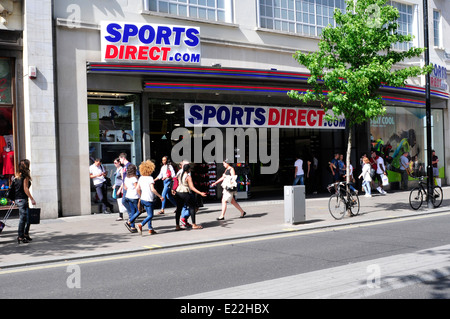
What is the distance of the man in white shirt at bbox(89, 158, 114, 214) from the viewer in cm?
1440

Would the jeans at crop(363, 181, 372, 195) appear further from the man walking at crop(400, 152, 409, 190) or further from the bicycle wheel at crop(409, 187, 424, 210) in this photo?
the man walking at crop(400, 152, 409, 190)

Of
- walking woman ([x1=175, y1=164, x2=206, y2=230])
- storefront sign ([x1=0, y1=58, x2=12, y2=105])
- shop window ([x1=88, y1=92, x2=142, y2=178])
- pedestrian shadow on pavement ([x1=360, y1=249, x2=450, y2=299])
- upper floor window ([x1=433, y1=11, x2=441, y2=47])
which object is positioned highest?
upper floor window ([x1=433, y1=11, x2=441, y2=47])

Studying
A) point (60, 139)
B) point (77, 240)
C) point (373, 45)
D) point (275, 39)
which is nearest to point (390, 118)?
point (275, 39)

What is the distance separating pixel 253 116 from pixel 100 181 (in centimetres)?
646

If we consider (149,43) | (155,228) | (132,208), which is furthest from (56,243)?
(149,43)

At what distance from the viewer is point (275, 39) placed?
18391 millimetres

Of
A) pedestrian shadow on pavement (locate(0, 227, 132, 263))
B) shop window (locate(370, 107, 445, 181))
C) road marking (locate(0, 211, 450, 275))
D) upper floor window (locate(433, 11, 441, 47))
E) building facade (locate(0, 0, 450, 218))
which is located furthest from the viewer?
upper floor window (locate(433, 11, 441, 47))

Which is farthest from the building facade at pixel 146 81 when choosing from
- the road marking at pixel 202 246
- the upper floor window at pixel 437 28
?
the road marking at pixel 202 246

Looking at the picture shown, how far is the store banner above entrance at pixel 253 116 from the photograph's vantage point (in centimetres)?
1667

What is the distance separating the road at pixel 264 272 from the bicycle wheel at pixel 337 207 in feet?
8.09

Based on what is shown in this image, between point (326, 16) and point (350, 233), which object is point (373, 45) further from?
point (326, 16)

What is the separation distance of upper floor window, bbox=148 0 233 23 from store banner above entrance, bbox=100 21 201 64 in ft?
3.18

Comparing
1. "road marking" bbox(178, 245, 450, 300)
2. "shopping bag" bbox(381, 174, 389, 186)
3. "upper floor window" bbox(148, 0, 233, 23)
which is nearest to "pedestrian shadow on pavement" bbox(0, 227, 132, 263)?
"road marking" bbox(178, 245, 450, 300)

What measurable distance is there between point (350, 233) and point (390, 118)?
45.4 ft
